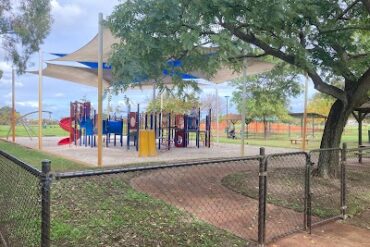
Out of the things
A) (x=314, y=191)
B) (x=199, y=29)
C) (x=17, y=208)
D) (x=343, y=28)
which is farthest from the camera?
(x=343, y=28)

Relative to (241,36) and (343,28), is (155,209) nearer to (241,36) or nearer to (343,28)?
(241,36)

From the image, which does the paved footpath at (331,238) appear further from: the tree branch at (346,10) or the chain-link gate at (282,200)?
the tree branch at (346,10)

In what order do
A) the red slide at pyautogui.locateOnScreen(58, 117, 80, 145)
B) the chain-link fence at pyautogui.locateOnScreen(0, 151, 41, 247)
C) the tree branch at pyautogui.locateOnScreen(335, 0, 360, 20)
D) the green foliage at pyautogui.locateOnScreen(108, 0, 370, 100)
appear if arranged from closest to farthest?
the chain-link fence at pyautogui.locateOnScreen(0, 151, 41, 247) → the green foliage at pyautogui.locateOnScreen(108, 0, 370, 100) → the tree branch at pyautogui.locateOnScreen(335, 0, 360, 20) → the red slide at pyautogui.locateOnScreen(58, 117, 80, 145)

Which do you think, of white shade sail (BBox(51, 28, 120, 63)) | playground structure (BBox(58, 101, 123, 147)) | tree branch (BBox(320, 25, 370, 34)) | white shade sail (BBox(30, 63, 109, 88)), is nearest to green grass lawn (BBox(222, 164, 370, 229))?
tree branch (BBox(320, 25, 370, 34))

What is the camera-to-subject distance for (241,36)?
880 centimetres

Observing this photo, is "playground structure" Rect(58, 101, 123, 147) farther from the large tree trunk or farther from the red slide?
the large tree trunk

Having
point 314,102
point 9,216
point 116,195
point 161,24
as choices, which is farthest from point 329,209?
point 314,102

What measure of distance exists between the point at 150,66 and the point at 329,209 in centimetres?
387

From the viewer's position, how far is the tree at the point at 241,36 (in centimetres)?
688

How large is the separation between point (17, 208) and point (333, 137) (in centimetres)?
756

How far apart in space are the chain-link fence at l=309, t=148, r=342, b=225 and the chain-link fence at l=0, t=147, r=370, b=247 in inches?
0.9

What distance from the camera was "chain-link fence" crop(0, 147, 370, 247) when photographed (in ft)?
15.0

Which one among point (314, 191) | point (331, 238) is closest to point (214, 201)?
point (331, 238)

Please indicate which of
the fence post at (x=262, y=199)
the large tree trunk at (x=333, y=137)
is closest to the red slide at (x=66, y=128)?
the large tree trunk at (x=333, y=137)
